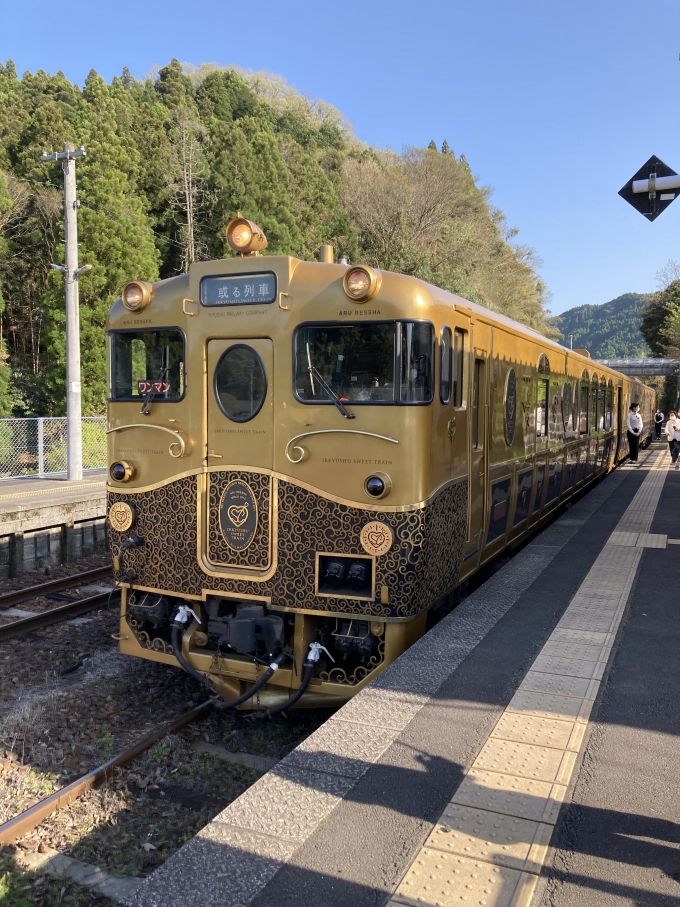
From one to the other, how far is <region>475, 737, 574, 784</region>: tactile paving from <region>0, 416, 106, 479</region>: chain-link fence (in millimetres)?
14855

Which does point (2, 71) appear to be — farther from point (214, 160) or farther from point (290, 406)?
point (290, 406)

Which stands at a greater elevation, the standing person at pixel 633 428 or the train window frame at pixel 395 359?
the train window frame at pixel 395 359

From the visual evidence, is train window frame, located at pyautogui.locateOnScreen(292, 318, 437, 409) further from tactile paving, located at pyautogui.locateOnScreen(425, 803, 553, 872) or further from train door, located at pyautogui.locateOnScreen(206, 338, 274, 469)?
tactile paving, located at pyautogui.locateOnScreen(425, 803, 553, 872)

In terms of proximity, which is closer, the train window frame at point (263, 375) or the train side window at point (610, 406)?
the train window frame at point (263, 375)

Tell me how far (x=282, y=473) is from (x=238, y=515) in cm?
50

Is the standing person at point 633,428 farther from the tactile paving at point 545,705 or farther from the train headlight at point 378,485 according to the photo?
the tactile paving at point 545,705

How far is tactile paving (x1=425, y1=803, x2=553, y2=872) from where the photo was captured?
2883mm

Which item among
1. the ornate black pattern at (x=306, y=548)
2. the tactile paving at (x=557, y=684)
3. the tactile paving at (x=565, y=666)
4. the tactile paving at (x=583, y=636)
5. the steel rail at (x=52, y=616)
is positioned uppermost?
the ornate black pattern at (x=306, y=548)

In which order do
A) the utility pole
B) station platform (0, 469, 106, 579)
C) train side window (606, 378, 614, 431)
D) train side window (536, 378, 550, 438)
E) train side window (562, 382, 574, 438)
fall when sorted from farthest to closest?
train side window (606, 378, 614, 431), the utility pole, train side window (562, 382, 574, 438), station platform (0, 469, 106, 579), train side window (536, 378, 550, 438)

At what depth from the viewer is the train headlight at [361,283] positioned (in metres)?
4.98

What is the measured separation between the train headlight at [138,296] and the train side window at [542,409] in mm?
5353

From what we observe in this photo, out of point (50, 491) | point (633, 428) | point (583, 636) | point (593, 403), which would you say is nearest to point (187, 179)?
point (50, 491)

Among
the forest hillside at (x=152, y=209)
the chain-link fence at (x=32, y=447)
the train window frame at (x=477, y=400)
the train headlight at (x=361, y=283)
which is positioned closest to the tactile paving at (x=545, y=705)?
the train window frame at (x=477, y=400)

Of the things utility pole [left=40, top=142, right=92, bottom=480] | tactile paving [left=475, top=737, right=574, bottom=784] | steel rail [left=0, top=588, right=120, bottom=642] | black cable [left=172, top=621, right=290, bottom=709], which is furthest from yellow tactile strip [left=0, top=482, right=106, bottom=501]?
tactile paving [left=475, top=737, right=574, bottom=784]
